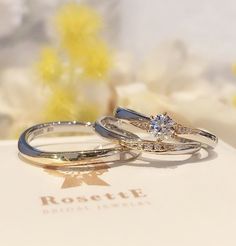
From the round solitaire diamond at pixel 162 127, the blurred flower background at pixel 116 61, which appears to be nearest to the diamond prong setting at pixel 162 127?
the round solitaire diamond at pixel 162 127

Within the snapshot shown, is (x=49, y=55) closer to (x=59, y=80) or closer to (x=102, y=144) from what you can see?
(x=59, y=80)

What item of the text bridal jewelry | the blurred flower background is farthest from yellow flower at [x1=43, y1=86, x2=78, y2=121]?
the text bridal jewelry

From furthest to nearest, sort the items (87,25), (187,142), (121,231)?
(87,25), (187,142), (121,231)

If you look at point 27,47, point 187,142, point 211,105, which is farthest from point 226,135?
point 27,47

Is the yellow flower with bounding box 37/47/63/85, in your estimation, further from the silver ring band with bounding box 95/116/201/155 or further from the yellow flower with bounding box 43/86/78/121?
the silver ring band with bounding box 95/116/201/155

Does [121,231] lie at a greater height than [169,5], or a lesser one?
lesser

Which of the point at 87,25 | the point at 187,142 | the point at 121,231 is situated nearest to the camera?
the point at 121,231

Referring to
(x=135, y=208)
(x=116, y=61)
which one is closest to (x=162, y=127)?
(x=135, y=208)
